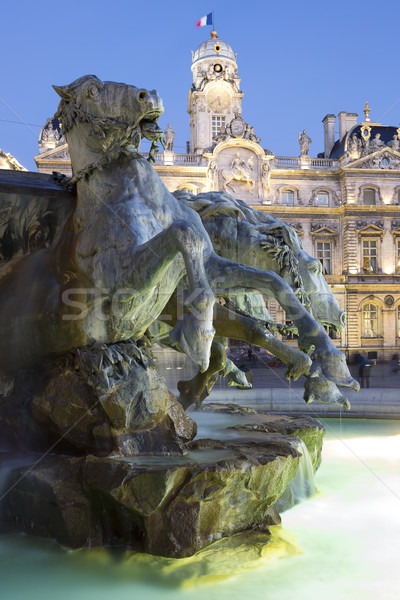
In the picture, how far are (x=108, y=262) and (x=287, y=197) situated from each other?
32.4 metres

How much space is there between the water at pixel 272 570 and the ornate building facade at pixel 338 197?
28490 millimetres

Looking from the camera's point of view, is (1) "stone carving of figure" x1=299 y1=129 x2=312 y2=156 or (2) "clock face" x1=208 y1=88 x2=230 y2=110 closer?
(1) "stone carving of figure" x1=299 y1=129 x2=312 y2=156

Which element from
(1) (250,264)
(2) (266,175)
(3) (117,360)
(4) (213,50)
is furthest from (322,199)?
(3) (117,360)

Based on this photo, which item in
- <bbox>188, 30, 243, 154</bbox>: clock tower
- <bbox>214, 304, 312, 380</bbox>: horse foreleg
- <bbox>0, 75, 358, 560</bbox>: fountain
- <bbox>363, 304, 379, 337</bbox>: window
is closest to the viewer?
<bbox>0, 75, 358, 560</bbox>: fountain

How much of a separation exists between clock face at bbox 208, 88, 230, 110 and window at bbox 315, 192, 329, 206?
27.7 ft

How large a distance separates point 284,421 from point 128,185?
9.17 ft

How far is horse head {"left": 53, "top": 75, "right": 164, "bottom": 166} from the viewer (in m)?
3.86

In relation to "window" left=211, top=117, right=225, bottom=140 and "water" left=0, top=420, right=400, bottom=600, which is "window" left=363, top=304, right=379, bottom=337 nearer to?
"window" left=211, top=117, right=225, bottom=140

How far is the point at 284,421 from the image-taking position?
5.58 m

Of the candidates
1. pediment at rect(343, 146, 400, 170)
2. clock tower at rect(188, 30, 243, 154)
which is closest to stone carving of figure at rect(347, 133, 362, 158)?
pediment at rect(343, 146, 400, 170)

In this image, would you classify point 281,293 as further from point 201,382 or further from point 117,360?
point 201,382

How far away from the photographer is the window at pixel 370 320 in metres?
34.1

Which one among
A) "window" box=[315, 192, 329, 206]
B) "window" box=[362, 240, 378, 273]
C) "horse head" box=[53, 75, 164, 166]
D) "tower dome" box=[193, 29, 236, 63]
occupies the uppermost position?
"tower dome" box=[193, 29, 236, 63]

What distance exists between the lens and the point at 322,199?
1390 inches
